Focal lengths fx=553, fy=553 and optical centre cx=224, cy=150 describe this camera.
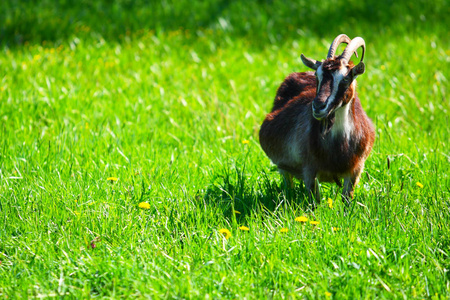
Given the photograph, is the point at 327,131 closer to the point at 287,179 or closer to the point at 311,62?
the point at 311,62

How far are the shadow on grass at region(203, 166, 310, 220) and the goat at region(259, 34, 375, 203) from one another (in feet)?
0.50

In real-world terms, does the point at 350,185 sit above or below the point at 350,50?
below

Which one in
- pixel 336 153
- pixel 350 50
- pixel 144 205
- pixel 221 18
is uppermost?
pixel 350 50

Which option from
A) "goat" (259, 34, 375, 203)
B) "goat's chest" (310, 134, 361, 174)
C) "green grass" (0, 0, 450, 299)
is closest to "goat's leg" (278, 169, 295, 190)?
"goat" (259, 34, 375, 203)

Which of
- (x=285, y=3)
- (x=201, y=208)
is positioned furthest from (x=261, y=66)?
(x=201, y=208)

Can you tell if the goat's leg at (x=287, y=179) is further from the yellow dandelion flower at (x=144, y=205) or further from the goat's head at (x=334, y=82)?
the yellow dandelion flower at (x=144, y=205)

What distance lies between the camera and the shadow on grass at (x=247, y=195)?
4.20m

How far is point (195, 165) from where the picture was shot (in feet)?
16.3

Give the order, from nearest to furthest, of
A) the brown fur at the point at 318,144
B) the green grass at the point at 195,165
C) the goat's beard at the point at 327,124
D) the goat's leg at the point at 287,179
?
the green grass at the point at 195,165 → the goat's beard at the point at 327,124 → the brown fur at the point at 318,144 → the goat's leg at the point at 287,179

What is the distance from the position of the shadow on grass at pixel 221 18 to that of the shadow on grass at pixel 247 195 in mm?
4978

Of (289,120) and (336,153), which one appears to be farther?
(289,120)

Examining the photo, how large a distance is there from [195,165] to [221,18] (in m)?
5.51

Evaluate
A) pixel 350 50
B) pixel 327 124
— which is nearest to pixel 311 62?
pixel 350 50

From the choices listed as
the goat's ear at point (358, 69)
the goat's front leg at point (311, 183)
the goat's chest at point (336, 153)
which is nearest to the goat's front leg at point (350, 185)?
the goat's chest at point (336, 153)
